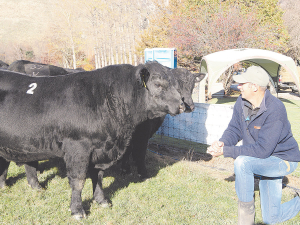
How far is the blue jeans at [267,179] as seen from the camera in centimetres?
259

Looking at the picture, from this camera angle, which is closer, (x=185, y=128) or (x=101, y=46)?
(x=185, y=128)

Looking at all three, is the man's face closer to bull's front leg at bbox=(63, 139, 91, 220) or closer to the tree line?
bull's front leg at bbox=(63, 139, 91, 220)

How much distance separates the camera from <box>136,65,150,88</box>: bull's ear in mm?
2932

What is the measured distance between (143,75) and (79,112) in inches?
35.5

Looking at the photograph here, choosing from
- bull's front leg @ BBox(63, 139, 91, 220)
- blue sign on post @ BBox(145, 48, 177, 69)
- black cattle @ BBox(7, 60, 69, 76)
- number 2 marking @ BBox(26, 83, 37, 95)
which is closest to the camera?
bull's front leg @ BBox(63, 139, 91, 220)

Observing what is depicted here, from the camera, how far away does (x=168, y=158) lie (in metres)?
5.16

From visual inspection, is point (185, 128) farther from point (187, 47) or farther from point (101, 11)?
point (101, 11)

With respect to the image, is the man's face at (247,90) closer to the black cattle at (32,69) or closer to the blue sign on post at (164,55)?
the black cattle at (32,69)

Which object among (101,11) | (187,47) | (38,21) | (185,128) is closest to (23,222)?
(185,128)

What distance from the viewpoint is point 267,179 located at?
283 cm

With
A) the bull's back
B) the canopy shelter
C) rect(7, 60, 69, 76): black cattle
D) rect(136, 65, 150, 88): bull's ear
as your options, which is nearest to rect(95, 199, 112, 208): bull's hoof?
the bull's back

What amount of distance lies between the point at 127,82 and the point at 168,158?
2.57 metres

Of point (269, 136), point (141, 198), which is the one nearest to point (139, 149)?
point (141, 198)

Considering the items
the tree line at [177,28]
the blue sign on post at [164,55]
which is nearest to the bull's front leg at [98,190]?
the blue sign on post at [164,55]
